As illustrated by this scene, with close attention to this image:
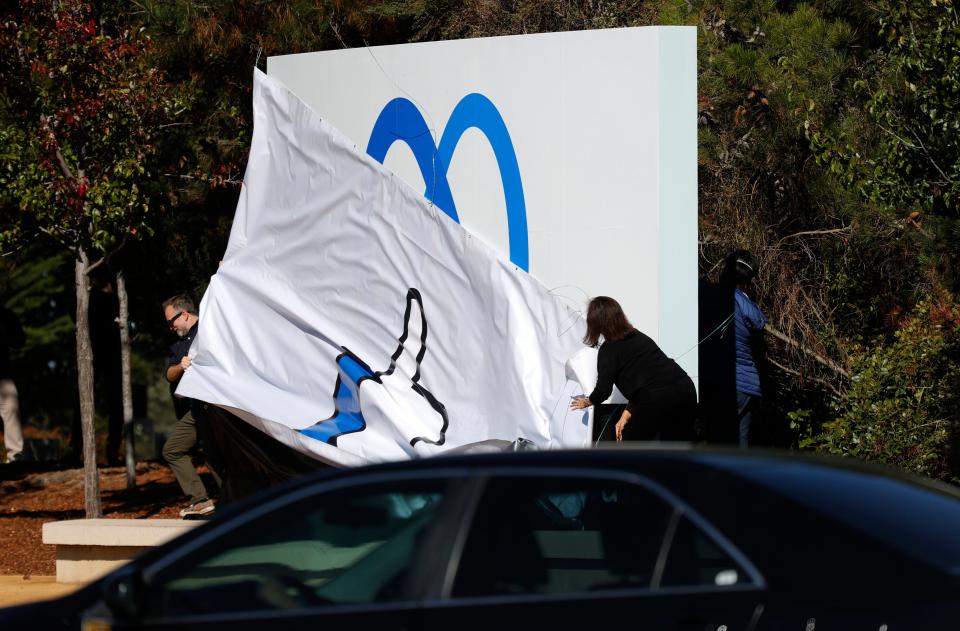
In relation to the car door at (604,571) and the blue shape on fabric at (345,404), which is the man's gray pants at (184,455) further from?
the car door at (604,571)

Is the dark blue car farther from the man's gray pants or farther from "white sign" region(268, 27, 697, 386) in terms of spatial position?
the man's gray pants

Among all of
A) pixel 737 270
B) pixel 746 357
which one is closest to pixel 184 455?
pixel 746 357

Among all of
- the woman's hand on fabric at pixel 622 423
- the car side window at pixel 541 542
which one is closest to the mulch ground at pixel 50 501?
the woman's hand on fabric at pixel 622 423

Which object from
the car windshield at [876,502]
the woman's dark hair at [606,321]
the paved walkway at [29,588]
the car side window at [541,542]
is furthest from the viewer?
the paved walkway at [29,588]

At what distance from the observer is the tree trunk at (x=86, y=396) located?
34.6 feet

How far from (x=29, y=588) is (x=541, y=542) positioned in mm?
5974

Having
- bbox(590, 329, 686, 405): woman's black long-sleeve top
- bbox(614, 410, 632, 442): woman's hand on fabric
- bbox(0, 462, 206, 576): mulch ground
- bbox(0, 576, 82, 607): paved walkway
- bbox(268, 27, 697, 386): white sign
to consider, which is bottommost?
bbox(0, 462, 206, 576): mulch ground

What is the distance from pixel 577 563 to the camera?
14.1 feet

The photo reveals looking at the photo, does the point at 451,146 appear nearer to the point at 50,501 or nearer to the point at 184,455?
the point at 184,455

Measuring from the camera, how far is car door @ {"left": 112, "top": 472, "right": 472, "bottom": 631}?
3.77 metres

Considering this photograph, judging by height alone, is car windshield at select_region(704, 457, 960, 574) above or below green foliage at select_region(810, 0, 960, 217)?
below

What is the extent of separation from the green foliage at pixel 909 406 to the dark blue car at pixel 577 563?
19.0 feet

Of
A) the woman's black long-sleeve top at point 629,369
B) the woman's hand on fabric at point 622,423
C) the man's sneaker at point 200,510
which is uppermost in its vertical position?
the woman's black long-sleeve top at point 629,369

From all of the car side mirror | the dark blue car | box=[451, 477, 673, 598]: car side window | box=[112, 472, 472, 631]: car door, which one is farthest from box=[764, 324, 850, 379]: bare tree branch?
the car side mirror
